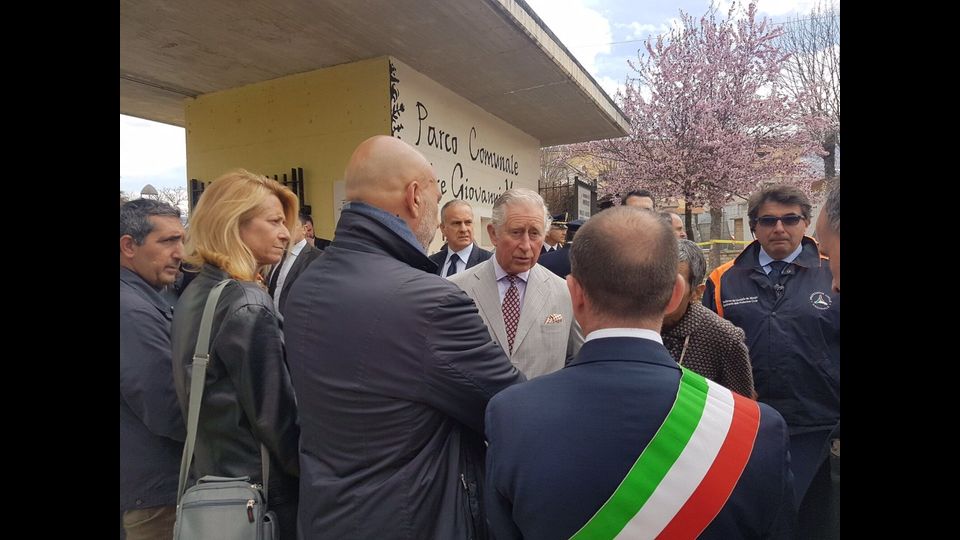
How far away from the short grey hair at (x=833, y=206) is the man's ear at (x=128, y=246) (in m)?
2.87

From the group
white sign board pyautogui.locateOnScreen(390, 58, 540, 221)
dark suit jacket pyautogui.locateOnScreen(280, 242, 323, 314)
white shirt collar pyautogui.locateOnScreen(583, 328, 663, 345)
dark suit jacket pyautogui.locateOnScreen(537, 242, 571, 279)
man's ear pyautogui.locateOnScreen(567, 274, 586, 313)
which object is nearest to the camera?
white shirt collar pyautogui.locateOnScreen(583, 328, 663, 345)

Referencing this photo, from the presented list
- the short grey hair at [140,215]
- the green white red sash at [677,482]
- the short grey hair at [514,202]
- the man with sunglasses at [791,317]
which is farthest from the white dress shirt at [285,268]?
the green white red sash at [677,482]

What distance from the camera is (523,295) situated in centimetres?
289

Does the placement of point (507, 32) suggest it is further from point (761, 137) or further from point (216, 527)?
point (761, 137)

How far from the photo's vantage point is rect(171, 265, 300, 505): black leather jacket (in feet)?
Result: 5.75

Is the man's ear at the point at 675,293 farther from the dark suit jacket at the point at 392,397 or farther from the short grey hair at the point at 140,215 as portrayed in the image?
the short grey hair at the point at 140,215

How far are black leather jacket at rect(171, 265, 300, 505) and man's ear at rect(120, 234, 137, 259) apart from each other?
950 millimetres

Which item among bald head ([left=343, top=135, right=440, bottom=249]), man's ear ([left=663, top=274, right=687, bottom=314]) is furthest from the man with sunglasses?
bald head ([left=343, top=135, right=440, bottom=249])

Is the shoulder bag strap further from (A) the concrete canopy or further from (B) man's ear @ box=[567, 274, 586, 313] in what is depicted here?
(A) the concrete canopy

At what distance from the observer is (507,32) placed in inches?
217

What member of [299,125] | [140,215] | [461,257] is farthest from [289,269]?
[299,125]

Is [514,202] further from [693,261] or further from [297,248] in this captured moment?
[297,248]

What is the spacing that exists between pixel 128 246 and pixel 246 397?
1.26 m

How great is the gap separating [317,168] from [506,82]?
2.71m
